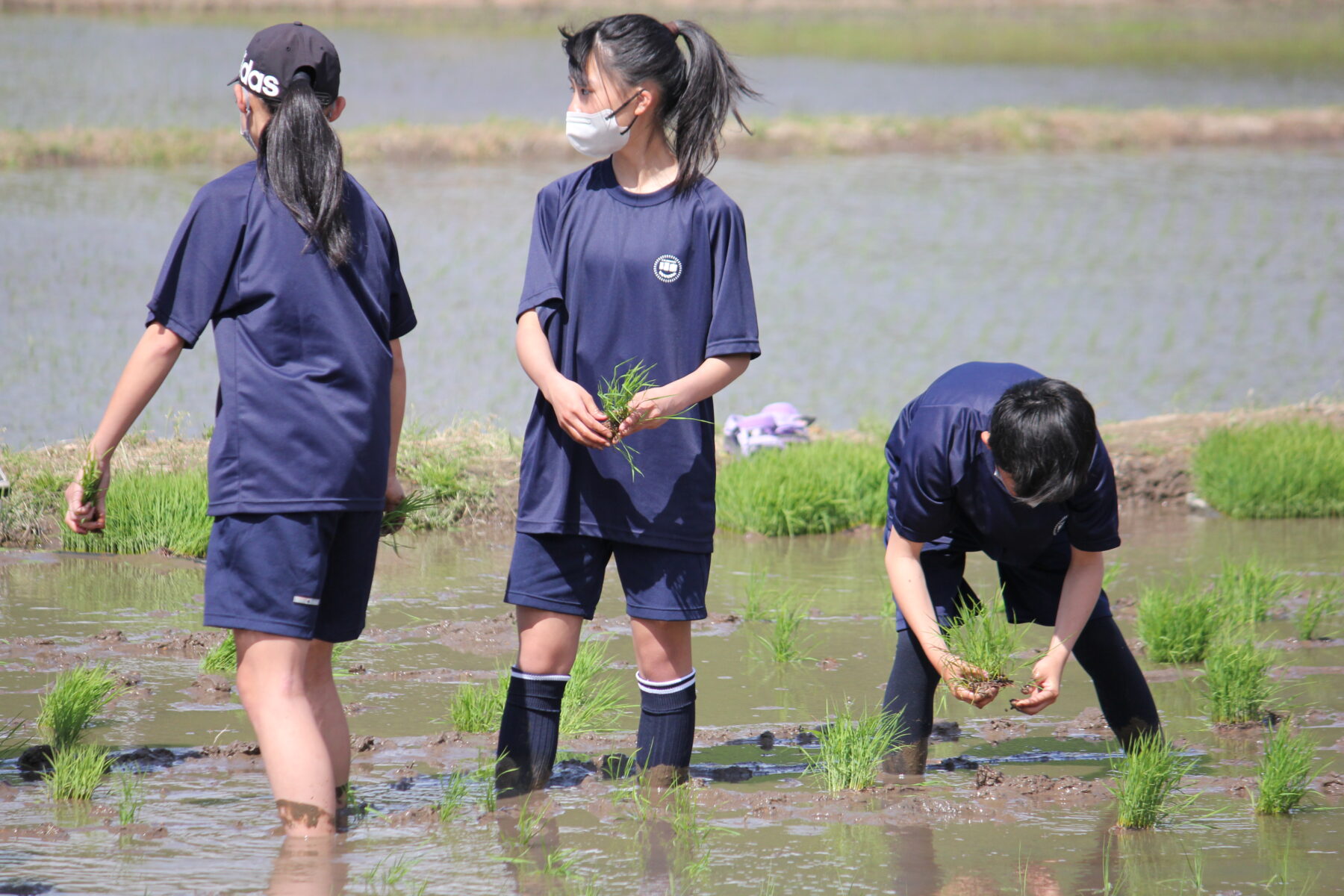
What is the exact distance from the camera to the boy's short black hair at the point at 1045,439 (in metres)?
2.94

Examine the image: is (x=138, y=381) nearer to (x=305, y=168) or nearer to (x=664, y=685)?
(x=305, y=168)

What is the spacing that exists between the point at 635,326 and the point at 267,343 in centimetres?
79

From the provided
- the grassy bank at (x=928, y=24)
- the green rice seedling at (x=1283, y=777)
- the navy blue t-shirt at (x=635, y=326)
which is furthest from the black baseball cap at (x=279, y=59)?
the grassy bank at (x=928, y=24)

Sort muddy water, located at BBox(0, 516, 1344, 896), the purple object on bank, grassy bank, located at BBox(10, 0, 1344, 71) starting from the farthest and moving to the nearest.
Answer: grassy bank, located at BBox(10, 0, 1344, 71), the purple object on bank, muddy water, located at BBox(0, 516, 1344, 896)

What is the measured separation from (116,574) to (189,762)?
190 cm

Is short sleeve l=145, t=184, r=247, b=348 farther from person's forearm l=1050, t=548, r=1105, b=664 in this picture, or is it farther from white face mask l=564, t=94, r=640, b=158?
person's forearm l=1050, t=548, r=1105, b=664

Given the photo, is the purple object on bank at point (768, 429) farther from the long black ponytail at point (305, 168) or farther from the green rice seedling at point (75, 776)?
the long black ponytail at point (305, 168)

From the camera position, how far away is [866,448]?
6805mm

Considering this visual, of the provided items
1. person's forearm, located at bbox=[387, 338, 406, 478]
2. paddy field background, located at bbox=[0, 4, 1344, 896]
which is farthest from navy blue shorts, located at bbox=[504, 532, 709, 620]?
paddy field background, located at bbox=[0, 4, 1344, 896]

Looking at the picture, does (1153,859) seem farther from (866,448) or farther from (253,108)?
(866,448)

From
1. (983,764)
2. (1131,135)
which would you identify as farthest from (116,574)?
(1131,135)

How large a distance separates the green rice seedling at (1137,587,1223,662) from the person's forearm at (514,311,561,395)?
2.35 metres

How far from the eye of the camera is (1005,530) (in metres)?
3.33

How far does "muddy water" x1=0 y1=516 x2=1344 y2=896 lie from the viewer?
293cm
